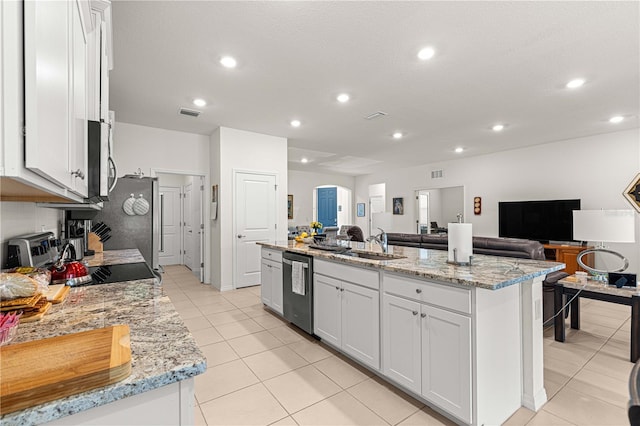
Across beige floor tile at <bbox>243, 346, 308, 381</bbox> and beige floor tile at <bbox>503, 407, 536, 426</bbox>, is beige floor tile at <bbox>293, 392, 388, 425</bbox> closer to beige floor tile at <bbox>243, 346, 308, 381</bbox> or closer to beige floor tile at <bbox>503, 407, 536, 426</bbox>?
beige floor tile at <bbox>243, 346, 308, 381</bbox>

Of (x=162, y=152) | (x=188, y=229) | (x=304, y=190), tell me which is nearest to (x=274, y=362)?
(x=162, y=152)

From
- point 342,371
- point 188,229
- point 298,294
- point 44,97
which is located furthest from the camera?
point 188,229

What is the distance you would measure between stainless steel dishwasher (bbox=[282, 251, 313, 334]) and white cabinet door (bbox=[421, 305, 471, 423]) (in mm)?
1318

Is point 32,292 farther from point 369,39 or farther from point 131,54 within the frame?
point 369,39

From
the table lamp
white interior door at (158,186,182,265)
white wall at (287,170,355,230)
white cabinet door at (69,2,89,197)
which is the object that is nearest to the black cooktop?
white cabinet door at (69,2,89,197)

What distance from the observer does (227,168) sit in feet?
16.3

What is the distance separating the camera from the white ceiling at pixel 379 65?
84.4 inches

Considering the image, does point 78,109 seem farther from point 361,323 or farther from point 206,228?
point 206,228

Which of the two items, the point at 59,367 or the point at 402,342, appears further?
the point at 402,342

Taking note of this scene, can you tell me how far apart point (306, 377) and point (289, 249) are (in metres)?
1.29

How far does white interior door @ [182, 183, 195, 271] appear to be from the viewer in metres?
6.78

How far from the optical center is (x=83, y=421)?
2.16ft

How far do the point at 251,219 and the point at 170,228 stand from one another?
326cm

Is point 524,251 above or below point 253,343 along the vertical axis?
above
